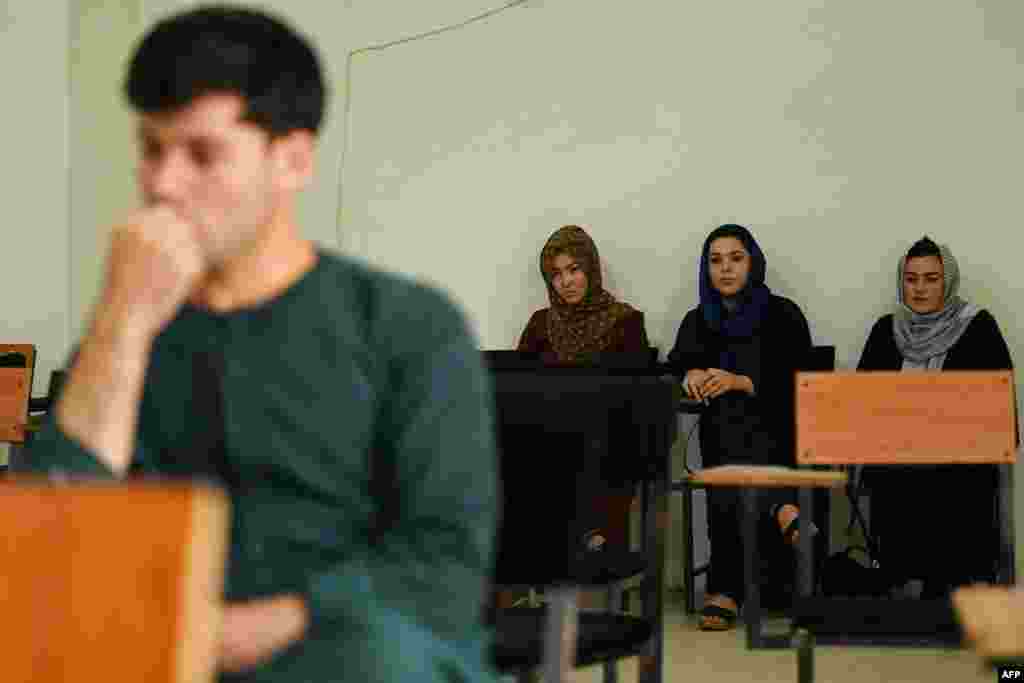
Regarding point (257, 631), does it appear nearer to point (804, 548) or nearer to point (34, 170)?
point (804, 548)

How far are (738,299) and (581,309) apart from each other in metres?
0.59

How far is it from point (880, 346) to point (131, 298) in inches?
183

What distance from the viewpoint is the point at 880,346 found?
18.3ft

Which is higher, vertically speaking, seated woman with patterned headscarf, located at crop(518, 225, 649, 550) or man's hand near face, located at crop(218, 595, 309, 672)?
seated woman with patterned headscarf, located at crop(518, 225, 649, 550)

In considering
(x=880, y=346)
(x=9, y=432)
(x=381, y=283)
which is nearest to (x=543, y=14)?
(x=880, y=346)

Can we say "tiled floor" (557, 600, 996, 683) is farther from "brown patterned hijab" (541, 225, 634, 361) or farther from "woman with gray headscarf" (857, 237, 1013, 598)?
"brown patterned hijab" (541, 225, 634, 361)

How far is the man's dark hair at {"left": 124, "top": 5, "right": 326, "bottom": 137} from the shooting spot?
3.80 ft

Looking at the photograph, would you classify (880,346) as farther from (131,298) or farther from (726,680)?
(131,298)

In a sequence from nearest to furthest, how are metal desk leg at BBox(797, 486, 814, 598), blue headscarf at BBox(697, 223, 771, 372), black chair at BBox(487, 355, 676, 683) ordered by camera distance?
black chair at BBox(487, 355, 676, 683), metal desk leg at BBox(797, 486, 814, 598), blue headscarf at BBox(697, 223, 771, 372)

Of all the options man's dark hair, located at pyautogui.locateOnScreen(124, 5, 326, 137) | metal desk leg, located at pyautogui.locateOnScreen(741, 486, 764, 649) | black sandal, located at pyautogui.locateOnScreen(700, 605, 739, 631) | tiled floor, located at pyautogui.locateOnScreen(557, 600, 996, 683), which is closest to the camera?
man's dark hair, located at pyautogui.locateOnScreen(124, 5, 326, 137)

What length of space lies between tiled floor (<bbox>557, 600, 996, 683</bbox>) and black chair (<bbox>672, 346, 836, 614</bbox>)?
0.53m

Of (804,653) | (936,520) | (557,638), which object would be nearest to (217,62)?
(557,638)

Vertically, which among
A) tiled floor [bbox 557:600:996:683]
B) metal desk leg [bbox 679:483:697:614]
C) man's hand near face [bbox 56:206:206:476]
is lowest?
tiled floor [bbox 557:600:996:683]

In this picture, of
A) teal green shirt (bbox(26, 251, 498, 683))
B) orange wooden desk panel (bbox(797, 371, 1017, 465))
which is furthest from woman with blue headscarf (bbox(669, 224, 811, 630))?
teal green shirt (bbox(26, 251, 498, 683))
